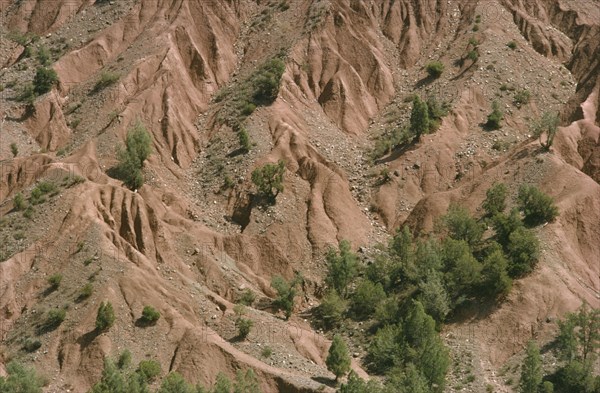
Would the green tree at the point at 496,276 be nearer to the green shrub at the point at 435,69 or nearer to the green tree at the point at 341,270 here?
the green tree at the point at 341,270

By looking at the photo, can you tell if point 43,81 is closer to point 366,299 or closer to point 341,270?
point 341,270

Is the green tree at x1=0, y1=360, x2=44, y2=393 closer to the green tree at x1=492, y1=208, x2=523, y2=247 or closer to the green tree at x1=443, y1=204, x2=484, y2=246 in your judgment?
the green tree at x1=443, y1=204, x2=484, y2=246

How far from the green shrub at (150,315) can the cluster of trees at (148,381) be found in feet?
10.5

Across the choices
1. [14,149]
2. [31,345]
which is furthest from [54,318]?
[14,149]

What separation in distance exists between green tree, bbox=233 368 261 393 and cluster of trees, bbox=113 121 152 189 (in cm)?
1930

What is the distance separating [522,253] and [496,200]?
6324 millimetres

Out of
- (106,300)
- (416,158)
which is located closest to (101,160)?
(106,300)

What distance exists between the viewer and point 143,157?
77250 millimetres

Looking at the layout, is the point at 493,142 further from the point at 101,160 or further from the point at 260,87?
the point at 101,160

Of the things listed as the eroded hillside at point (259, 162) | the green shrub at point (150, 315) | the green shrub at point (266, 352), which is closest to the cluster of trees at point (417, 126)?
the eroded hillside at point (259, 162)

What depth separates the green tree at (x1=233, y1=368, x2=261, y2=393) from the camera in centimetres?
5947

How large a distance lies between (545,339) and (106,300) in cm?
2690

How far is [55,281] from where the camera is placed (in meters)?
66.2

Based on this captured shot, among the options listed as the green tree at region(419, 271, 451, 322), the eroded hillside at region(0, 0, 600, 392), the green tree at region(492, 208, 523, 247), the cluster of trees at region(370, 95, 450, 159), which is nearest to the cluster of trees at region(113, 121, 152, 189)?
the eroded hillside at region(0, 0, 600, 392)
